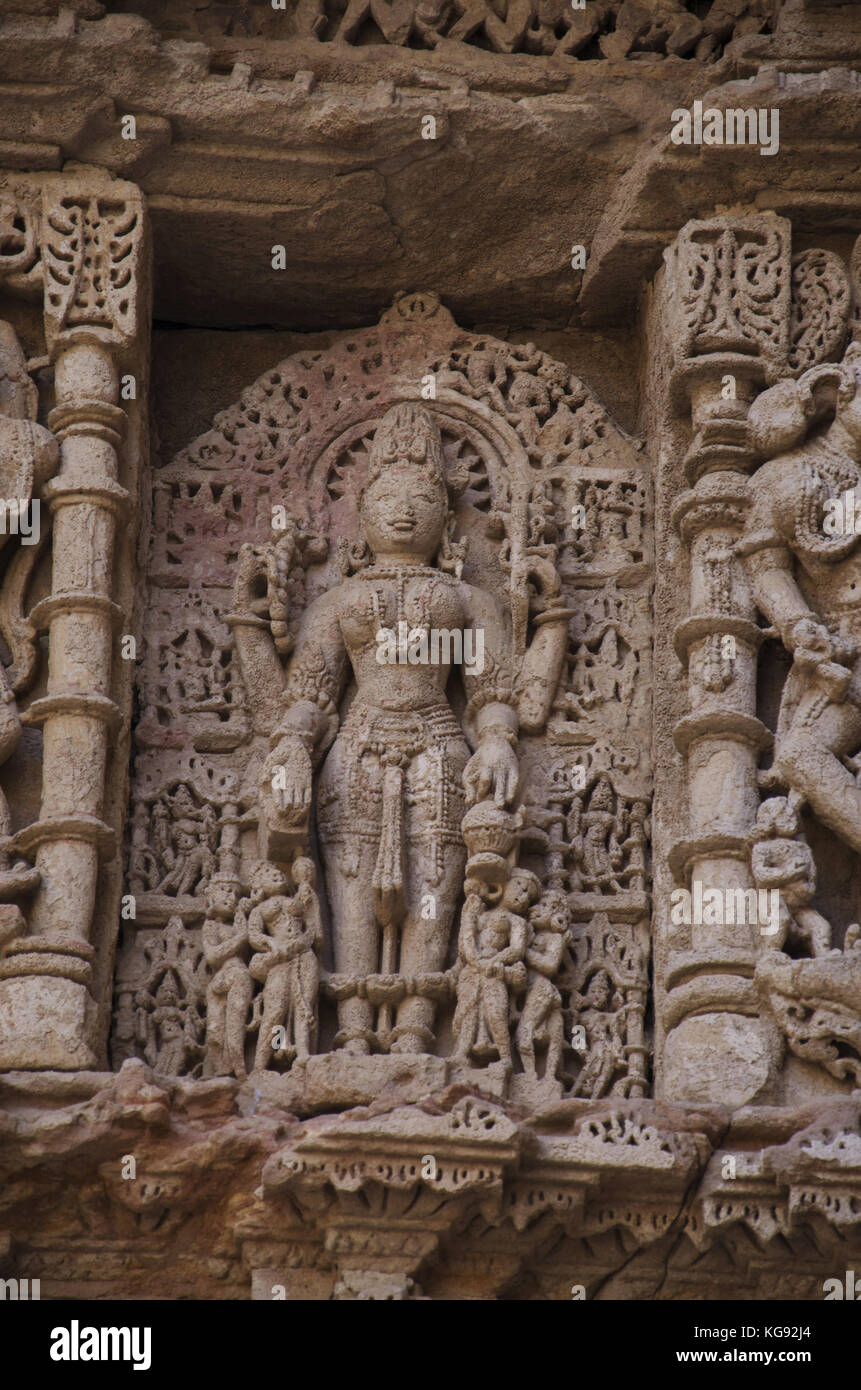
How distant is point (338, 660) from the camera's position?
9.07 m

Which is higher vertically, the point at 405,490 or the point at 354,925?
the point at 405,490

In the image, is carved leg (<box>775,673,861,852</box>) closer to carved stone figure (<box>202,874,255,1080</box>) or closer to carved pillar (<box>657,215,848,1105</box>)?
carved pillar (<box>657,215,848,1105</box>)

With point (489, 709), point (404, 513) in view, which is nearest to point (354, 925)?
point (489, 709)

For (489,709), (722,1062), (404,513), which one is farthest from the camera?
(404,513)

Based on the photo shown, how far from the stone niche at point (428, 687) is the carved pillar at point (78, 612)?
0.02m

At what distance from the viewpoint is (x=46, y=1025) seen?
8.10 m

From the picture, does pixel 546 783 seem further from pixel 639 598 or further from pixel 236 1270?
pixel 236 1270

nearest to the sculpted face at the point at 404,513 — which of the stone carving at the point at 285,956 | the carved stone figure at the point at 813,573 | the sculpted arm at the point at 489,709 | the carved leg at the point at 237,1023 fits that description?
the sculpted arm at the point at 489,709

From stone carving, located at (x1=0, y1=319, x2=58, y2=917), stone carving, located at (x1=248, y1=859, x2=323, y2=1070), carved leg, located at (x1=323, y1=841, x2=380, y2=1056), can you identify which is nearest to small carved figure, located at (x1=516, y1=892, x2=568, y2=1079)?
carved leg, located at (x1=323, y1=841, x2=380, y2=1056)

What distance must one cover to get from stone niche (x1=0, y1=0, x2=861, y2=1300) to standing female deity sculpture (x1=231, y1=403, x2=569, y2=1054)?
0.06 feet

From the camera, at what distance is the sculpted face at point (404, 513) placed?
9156mm

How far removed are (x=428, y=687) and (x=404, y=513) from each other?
627 mm

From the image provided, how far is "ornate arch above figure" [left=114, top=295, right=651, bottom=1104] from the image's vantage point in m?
8.47

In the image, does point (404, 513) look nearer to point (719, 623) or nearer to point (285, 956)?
point (719, 623)
